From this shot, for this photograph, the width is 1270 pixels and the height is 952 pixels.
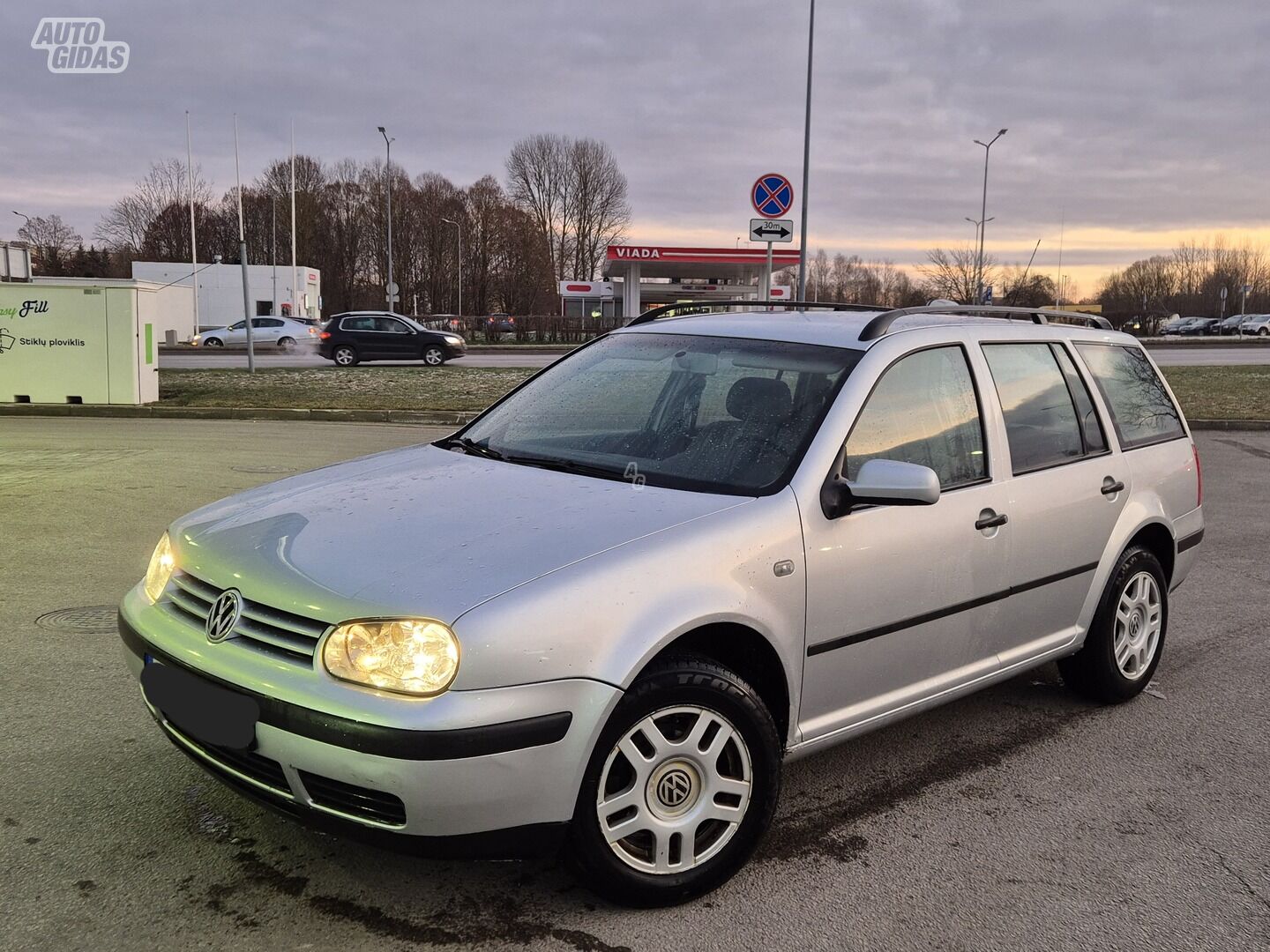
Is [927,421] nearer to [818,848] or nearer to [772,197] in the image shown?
[818,848]

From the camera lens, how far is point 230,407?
16.3m

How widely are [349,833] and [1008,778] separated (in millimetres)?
2383

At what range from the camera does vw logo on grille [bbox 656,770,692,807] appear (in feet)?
8.94

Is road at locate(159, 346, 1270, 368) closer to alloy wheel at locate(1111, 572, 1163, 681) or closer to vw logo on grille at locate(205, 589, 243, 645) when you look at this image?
alloy wheel at locate(1111, 572, 1163, 681)

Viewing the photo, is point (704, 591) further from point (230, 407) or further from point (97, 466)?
point (230, 407)

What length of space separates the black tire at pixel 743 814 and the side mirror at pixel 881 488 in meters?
0.62

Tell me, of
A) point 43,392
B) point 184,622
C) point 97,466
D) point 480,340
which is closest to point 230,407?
point 43,392

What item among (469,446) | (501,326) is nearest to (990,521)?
(469,446)

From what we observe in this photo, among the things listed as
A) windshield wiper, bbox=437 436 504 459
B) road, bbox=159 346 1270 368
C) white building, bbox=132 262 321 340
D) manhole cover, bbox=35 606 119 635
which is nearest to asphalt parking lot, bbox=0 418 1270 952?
manhole cover, bbox=35 606 119 635

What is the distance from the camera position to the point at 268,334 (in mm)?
36375

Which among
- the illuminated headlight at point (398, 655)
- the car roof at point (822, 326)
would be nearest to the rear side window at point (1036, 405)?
the car roof at point (822, 326)

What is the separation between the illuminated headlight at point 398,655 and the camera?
2.38m

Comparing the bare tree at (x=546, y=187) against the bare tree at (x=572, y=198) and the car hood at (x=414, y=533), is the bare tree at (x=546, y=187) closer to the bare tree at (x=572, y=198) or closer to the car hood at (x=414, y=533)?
the bare tree at (x=572, y=198)

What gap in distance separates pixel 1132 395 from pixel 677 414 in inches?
95.4
